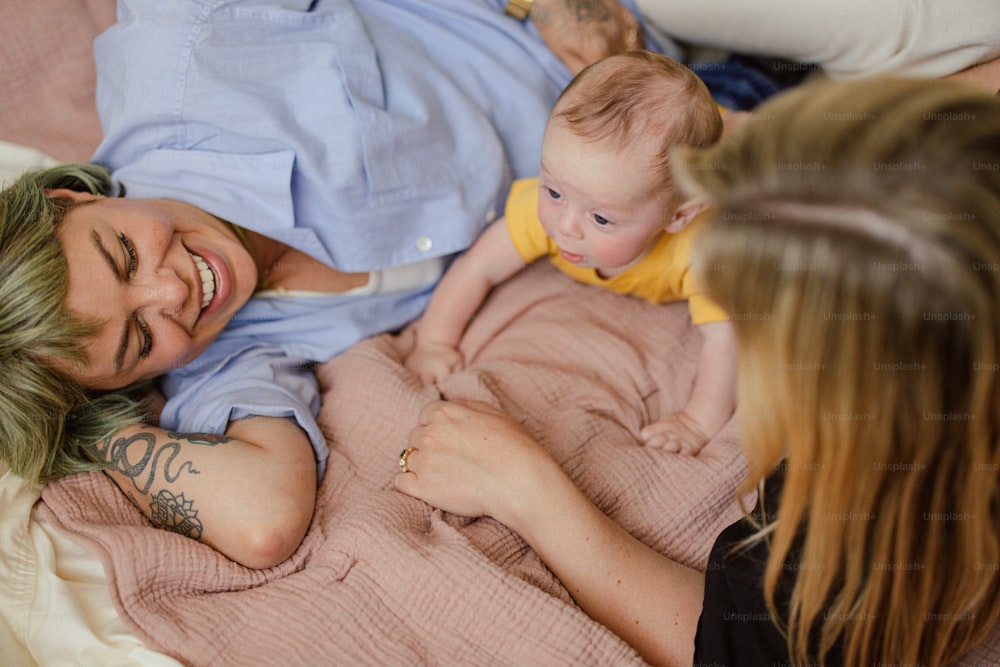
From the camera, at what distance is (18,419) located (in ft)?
3.86

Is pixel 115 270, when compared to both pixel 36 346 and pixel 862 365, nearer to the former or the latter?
pixel 36 346

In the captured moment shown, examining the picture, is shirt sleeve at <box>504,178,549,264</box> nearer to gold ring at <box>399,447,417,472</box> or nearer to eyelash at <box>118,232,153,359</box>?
gold ring at <box>399,447,417,472</box>

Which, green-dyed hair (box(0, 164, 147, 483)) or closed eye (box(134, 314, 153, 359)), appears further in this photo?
closed eye (box(134, 314, 153, 359))

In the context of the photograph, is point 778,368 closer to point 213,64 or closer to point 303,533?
point 303,533

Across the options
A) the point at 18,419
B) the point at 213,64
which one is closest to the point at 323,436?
the point at 18,419

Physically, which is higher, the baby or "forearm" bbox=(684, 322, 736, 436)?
the baby

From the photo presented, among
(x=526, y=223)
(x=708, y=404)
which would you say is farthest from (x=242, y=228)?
(x=708, y=404)

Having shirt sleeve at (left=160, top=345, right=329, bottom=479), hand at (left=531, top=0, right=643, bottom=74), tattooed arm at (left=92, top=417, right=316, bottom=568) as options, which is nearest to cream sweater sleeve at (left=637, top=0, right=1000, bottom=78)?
hand at (left=531, top=0, right=643, bottom=74)

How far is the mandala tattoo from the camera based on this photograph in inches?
48.0

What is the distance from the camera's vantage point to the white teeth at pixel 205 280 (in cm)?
132

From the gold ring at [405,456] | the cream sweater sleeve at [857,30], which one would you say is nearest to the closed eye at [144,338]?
the gold ring at [405,456]

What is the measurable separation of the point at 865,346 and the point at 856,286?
0.05 m

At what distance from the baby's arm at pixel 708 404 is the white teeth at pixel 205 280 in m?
0.80

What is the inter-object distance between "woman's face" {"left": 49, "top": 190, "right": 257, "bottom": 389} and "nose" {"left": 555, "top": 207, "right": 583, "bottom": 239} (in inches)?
22.5
